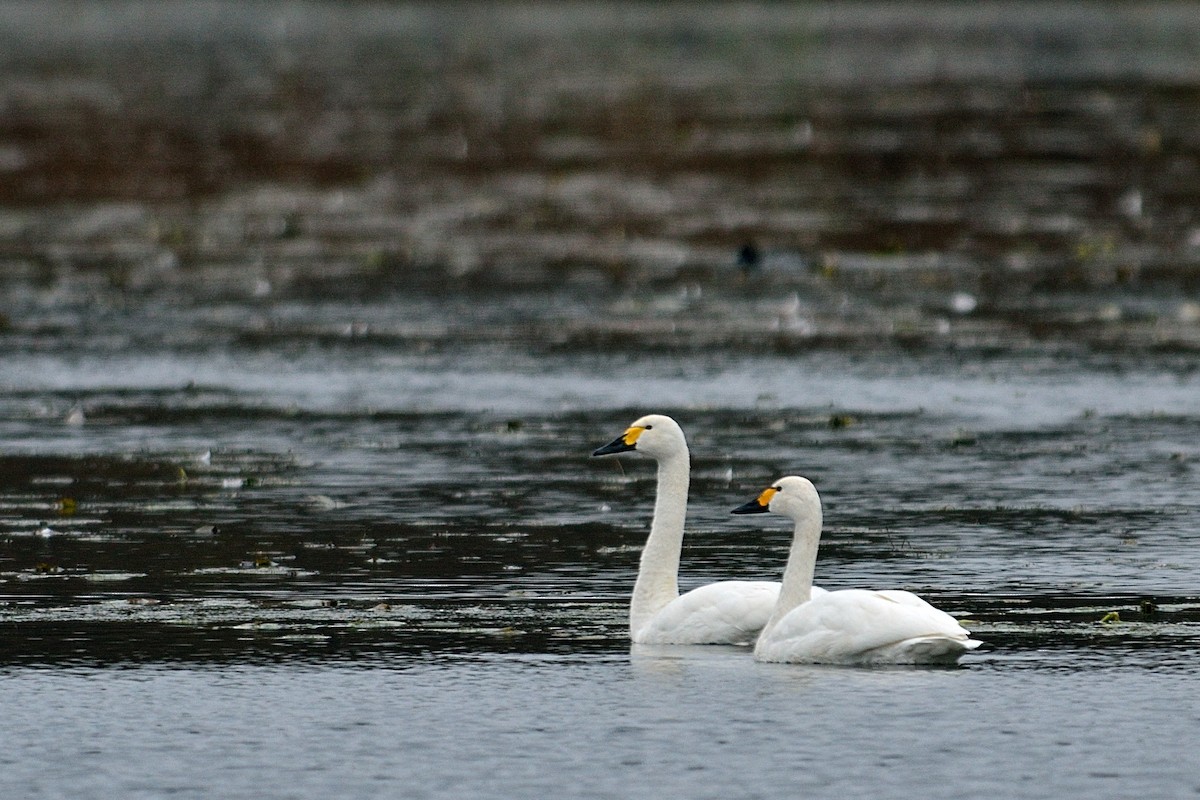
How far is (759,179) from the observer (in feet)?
134

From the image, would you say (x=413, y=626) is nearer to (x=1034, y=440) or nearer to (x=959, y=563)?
(x=959, y=563)

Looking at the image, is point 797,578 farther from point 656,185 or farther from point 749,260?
point 656,185

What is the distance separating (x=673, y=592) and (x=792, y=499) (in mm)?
789

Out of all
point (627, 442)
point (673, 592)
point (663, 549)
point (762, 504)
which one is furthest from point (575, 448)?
point (762, 504)

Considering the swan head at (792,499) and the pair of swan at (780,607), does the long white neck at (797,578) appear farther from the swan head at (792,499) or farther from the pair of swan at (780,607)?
the swan head at (792,499)

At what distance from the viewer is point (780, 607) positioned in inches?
482

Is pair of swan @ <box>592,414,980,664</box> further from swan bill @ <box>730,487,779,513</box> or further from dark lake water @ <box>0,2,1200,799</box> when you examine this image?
dark lake water @ <box>0,2,1200,799</box>

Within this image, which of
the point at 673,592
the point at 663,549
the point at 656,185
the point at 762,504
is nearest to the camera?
the point at 762,504

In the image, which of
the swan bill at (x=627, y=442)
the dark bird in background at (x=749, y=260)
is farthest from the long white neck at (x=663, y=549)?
the dark bird in background at (x=749, y=260)

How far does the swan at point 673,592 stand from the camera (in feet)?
41.0

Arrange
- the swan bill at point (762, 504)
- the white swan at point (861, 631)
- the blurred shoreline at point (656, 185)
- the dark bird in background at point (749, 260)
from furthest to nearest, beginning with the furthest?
the dark bird in background at point (749, 260), the blurred shoreline at point (656, 185), the swan bill at point (762, 504), the white swan at point (861, 631)

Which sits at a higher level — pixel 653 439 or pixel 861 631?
pixel 653 439

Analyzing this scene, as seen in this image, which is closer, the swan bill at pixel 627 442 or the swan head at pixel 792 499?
the swan head at pixel 792 499

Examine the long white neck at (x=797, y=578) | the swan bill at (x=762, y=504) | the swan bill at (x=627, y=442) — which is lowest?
the long white neck at (x=797, y=578)
